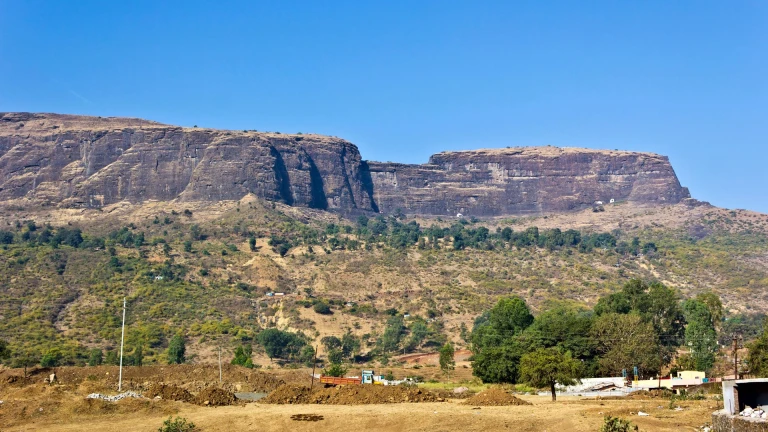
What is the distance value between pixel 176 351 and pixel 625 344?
143ft

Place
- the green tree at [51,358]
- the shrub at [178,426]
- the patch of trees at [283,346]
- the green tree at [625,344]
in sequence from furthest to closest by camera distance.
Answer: the patch of trees at [283,346]
the green tree at [51,358]
the green tree at [625,344]
the shrub at [178,426]

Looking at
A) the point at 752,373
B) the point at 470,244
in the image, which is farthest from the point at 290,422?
the point at 470,244

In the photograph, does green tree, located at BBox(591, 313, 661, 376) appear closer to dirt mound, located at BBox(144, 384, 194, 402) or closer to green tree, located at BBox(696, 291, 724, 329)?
green tree, located at BBox(696, 291, 724, 329)

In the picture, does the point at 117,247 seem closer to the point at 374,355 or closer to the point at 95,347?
the point at 95,347

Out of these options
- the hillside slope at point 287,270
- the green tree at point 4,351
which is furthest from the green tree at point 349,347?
the green tree at point 4,351

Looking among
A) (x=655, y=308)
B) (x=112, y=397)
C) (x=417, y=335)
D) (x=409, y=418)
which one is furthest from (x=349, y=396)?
(x=417, y=335)

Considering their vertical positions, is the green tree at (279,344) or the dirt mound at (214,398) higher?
the green tree at (279,344)

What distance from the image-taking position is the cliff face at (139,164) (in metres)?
176

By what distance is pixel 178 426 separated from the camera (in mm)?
37250

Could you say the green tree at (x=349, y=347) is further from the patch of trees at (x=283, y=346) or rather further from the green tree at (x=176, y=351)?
the green tree at (x=176, y=351)

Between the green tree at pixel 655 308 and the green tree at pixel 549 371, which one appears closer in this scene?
the green tree at pixel 549 371

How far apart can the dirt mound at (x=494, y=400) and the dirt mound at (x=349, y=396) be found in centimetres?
319

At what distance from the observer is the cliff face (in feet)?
578

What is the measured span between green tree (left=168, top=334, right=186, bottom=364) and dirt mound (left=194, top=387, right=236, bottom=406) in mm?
44810
